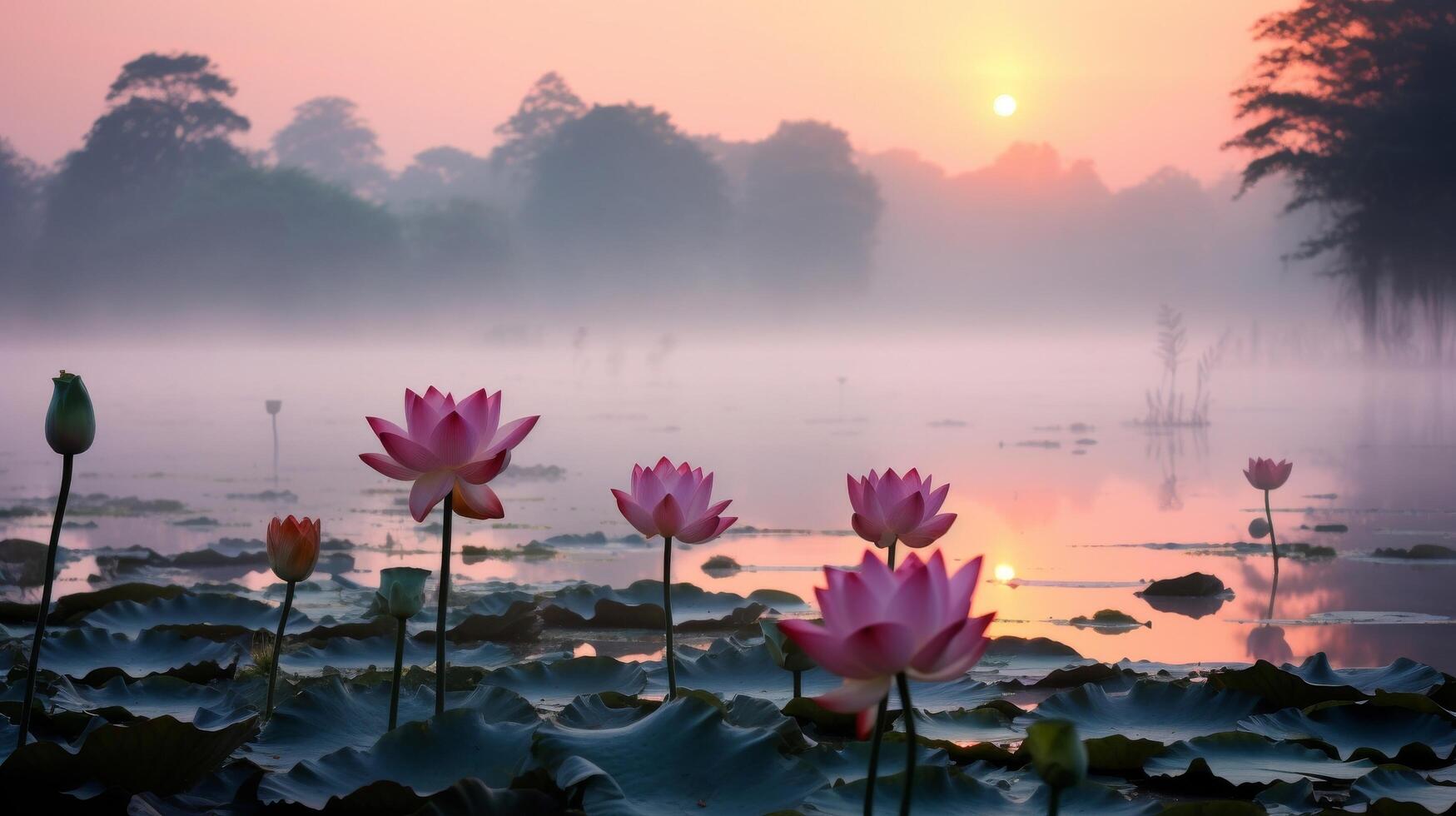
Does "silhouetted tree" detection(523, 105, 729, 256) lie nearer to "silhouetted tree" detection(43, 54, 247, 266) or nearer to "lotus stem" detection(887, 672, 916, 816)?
"silhouetted tree" detection(43, 54, 247, 266)

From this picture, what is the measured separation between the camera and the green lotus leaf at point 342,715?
130 cm

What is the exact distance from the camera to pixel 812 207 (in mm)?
Result: 34438

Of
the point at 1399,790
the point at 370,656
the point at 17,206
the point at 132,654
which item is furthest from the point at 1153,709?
the point at 17,206

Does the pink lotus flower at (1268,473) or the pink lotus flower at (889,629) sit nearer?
the pink lotus flower at (889,629)

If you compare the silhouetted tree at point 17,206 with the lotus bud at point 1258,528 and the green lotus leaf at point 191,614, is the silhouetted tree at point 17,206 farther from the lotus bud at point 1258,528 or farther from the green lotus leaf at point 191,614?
the lotus bud at point 1258,528

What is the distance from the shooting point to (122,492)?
299 inches

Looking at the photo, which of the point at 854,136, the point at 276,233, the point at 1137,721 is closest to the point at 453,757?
the point at 1137,721

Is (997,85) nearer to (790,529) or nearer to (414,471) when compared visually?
(790,529)

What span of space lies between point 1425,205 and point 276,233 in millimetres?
20744

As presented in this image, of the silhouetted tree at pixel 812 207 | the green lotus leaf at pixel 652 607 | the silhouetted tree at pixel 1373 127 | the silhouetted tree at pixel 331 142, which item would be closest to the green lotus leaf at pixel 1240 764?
the green lotus leaf at pixel 652 607

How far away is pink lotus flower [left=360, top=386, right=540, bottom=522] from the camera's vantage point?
118 cm

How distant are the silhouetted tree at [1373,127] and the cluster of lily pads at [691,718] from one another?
51.5ft

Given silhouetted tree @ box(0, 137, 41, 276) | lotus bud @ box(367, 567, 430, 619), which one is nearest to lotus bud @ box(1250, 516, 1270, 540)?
lotus bud @ box(367, 567, 430, 619)

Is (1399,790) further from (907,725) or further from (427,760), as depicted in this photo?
(427,760)
